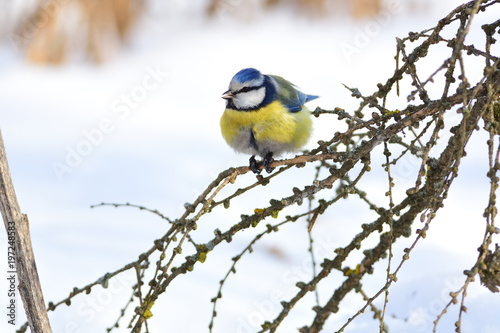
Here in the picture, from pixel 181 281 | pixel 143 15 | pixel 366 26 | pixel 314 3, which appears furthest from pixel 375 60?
pixel 181 281

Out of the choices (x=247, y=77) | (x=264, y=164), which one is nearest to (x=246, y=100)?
(x=247, y=77)

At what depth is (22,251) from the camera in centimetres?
146

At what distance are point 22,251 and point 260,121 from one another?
1048mm

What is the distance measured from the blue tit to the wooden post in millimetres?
934

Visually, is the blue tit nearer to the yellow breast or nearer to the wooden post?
the yellow breast

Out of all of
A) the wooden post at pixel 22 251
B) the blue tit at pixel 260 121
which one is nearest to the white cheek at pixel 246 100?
the blue tit at pixel 260 121

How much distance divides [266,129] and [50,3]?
4.61 metres

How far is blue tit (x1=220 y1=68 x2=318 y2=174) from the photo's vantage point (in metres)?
2.23

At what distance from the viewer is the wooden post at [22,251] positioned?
1436mm

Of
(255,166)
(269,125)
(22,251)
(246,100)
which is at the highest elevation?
(246,100)

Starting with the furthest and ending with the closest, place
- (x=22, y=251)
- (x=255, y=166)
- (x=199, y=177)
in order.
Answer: (x=199, y=177)
(x=255, y=166)
(x=22, y=251)

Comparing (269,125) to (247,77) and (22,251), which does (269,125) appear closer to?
(247,77)

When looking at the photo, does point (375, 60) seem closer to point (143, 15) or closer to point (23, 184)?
point (143, 15)

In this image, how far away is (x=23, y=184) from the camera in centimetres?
419
